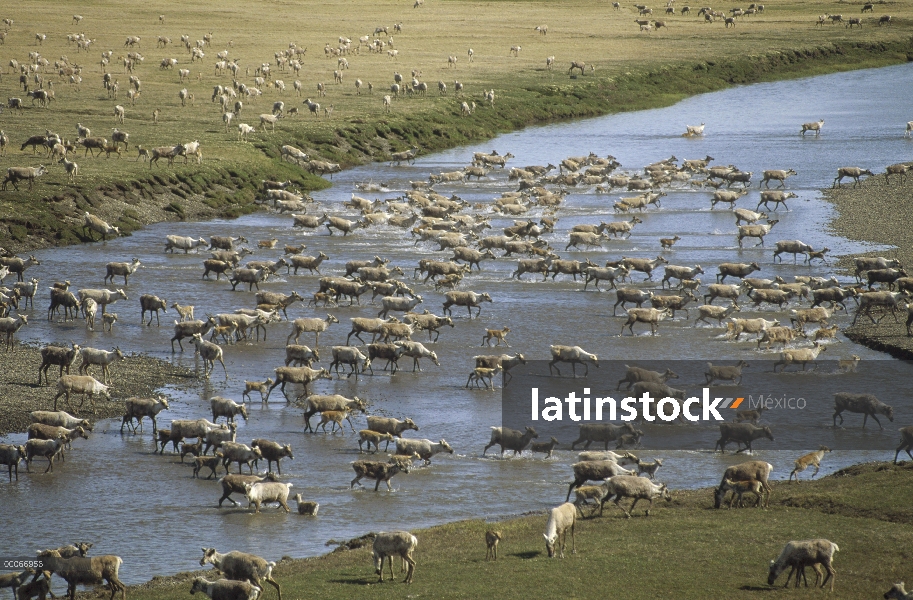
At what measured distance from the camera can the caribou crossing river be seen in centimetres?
2225

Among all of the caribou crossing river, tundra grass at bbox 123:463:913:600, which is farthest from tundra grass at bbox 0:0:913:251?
tundra grass at bbox 123:463:913:600

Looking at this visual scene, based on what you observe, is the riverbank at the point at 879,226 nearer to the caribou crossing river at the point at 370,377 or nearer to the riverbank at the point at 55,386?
the caribou crossing river at the point at 370,377

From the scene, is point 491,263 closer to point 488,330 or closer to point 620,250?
point 620,250

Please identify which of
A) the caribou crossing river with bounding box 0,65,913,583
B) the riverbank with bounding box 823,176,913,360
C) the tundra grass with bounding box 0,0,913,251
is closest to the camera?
the caribou crossing river with bounding box 0,65,913,583

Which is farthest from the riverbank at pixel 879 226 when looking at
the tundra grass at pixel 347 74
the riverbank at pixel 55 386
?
the tundra grass at pixel 347 74

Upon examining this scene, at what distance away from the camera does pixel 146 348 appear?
34.1m

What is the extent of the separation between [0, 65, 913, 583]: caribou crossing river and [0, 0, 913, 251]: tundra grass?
9.53 feet

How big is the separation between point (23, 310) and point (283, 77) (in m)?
46.3

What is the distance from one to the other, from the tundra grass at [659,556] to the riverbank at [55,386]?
9.59 m

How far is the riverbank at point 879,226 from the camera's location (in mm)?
34656

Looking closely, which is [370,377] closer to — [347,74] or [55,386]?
[55,386]

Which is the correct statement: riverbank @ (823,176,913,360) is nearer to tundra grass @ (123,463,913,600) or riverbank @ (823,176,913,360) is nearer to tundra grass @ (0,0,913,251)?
tundra grass @ (123,463,913,600)

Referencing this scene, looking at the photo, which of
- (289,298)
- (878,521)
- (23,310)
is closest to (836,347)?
(878,521)

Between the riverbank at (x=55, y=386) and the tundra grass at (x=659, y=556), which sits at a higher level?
the riverbank at (x=55, y=386)
